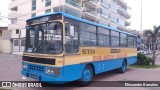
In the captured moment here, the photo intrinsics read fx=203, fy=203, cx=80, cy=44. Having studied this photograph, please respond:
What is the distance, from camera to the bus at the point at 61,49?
7.55 meters

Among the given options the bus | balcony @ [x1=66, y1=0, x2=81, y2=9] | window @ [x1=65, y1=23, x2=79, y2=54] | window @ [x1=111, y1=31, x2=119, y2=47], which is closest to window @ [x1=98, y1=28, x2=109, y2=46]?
the bus

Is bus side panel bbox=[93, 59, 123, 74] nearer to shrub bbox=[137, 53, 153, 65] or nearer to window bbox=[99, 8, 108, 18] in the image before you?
shrub bbox=[137, 53, 153, 65]

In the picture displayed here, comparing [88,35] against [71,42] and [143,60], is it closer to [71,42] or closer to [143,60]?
[71,42]

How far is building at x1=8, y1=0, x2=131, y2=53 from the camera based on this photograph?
31.5 meters

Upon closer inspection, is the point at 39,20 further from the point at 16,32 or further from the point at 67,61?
the point at 16,32

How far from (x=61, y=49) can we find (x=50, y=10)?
2520cm

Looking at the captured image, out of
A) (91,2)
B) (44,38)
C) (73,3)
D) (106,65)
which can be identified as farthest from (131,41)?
(91,2)

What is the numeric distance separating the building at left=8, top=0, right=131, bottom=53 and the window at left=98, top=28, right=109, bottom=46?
1904 centimetres

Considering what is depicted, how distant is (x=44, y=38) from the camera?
318 inches

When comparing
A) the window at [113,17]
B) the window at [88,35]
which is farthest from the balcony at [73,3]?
the window at [88,35]

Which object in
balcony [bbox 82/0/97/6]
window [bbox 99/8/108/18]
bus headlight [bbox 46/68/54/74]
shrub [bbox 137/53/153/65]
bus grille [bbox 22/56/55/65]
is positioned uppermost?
balcony [bbox 82/0/97/6]

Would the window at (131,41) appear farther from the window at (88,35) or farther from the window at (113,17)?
the window at (113,17)

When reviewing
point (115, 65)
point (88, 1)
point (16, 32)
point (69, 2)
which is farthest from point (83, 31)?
point (16, 32)

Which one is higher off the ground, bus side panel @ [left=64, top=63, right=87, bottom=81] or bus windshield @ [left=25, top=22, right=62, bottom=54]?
bus windshield @ [left=25, top=22, right=62, bottom=54]
